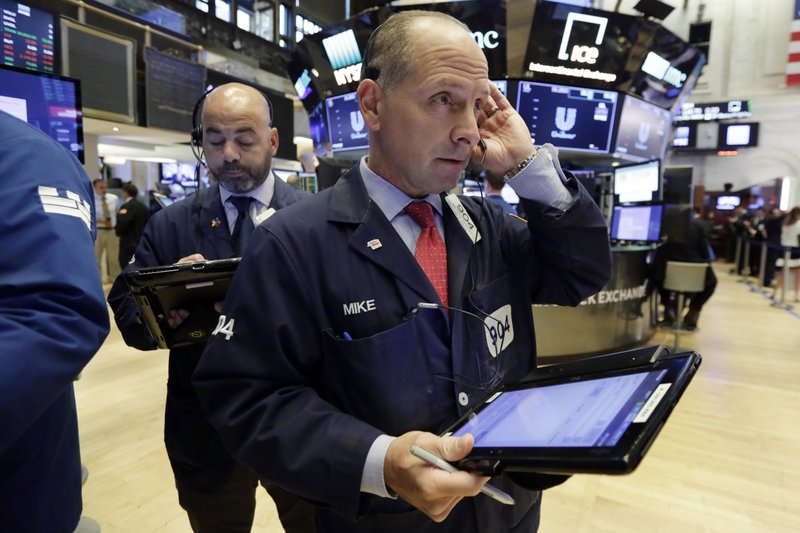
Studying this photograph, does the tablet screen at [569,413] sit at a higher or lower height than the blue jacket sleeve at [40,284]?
lower

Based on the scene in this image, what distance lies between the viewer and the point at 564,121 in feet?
18.0

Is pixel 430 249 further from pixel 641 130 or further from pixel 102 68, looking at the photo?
pixel 102 68

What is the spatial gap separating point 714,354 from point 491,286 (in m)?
5.32

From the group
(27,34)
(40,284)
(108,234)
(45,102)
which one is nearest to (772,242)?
(45,102)

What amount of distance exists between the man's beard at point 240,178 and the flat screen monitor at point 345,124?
179 inches

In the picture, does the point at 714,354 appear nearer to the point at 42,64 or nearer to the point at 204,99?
the point at 204,99

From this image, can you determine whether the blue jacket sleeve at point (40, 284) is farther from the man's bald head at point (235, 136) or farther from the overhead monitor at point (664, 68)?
the overhead monitor at point (664, 68)

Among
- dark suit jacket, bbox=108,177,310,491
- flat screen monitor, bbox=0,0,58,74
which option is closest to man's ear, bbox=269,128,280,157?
dark suit jacket, bbox=108,177,310,491

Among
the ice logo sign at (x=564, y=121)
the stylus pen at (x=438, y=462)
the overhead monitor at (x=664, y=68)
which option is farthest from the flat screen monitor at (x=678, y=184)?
the stylus pen at (x=438, y=462)

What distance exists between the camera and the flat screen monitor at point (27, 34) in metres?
2.88

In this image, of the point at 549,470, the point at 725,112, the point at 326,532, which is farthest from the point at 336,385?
the point at 725,112

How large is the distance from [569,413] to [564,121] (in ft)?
17.4

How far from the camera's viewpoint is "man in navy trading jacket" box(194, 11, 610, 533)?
0.85 m

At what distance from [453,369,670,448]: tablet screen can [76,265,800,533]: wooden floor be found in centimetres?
193
